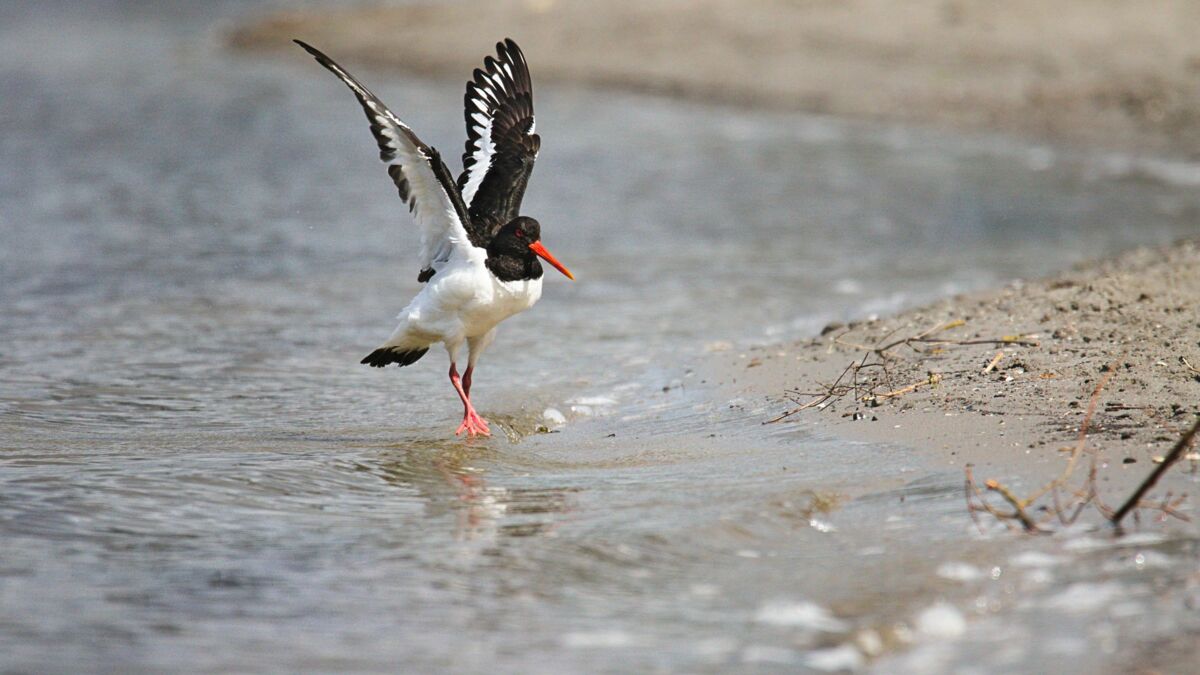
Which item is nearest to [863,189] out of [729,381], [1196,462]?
[729,381]

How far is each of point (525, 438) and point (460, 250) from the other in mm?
955

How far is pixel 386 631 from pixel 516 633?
345 millimetres

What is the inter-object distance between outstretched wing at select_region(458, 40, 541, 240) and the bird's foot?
1.15 meters

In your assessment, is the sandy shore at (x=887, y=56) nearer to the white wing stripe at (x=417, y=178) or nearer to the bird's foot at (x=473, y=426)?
the white wing stripe at (x=417, y=178)

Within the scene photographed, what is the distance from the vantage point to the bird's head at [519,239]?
20.5 feet

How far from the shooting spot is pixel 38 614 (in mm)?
3701

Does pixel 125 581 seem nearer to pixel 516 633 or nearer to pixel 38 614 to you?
pixel 38 614

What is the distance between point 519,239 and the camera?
6285 mm

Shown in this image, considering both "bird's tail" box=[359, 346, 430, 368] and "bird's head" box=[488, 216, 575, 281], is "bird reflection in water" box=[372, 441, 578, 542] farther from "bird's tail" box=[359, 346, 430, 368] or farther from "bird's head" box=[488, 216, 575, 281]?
"bird's head" box=[488, 216, 575, 281]

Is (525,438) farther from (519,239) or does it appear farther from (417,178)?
(417,178)

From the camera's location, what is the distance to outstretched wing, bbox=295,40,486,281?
563cm

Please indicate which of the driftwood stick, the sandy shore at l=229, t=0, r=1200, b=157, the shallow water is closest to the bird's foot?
the shallow water

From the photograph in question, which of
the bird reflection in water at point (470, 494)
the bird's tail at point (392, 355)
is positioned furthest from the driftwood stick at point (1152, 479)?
the bird's tail at point (392, 355)

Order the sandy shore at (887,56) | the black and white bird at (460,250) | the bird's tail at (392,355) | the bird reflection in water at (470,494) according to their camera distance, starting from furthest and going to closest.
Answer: the sandy shore at (887,56) → the bird's tail at (392,355) → the black and white bird at (460,250) → the bird reflection in water at (470,494)
